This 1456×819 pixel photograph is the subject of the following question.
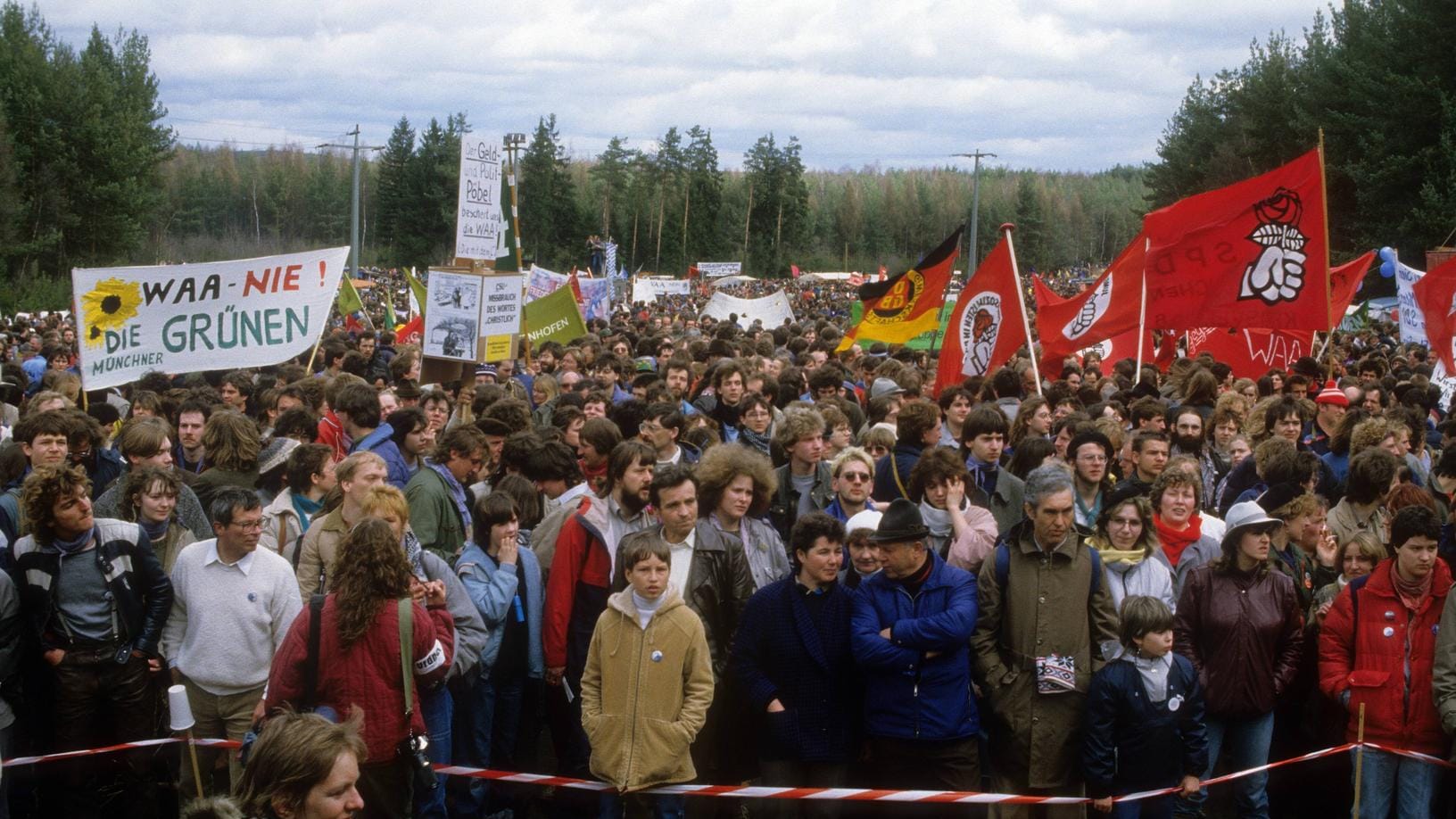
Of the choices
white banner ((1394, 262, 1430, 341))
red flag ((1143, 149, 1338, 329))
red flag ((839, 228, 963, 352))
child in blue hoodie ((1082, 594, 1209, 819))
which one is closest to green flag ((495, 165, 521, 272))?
red flag ((839, 228, 963, 352))

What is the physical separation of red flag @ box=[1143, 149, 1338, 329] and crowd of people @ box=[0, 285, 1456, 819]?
180 inches

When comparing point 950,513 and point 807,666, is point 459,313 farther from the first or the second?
point 807,666

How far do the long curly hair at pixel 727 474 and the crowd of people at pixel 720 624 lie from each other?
0.04ft

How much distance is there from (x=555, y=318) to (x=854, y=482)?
10932mm

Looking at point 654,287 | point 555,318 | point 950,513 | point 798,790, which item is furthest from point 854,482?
point 654,287

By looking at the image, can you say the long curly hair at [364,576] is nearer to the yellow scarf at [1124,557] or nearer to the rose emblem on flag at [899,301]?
the yellow scarf at [1124,557]

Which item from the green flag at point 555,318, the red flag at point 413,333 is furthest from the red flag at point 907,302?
the red flag at point 413,333

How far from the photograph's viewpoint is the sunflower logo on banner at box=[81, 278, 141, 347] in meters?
10.6

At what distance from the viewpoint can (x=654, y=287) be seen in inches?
1752

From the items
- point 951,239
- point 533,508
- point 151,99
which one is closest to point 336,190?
point 151,99

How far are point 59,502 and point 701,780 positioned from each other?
→ 9.61 feet

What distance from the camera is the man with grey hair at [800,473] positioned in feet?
24.2

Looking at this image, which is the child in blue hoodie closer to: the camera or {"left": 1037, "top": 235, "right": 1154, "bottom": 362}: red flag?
the camera

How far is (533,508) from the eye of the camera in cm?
652
